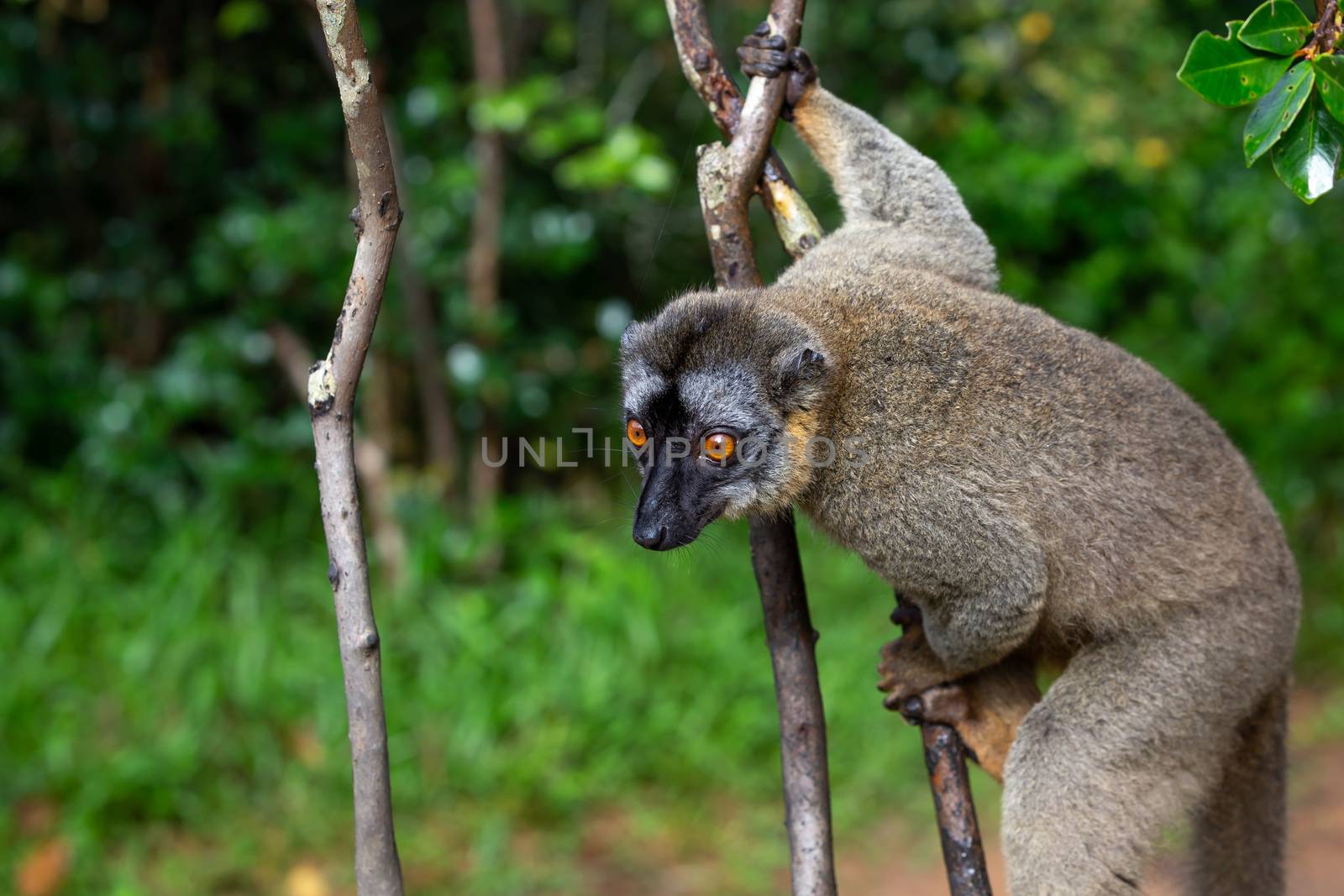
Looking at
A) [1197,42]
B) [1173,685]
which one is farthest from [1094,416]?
[1197,42]

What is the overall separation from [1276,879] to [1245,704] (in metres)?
0.73

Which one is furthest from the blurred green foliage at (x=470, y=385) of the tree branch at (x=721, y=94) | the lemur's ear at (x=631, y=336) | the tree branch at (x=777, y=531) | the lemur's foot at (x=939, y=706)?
the lemur's foot at (x=939, y=706)

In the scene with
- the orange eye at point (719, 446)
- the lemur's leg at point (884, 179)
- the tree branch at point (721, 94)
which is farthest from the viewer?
the lemur's leg at point (884, 179)

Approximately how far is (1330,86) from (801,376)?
160 cm

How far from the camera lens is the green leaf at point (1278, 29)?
254cm

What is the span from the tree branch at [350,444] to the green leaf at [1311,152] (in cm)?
188

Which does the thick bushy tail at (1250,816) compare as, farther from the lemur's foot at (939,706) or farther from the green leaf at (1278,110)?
the green leaf at (1278,110)

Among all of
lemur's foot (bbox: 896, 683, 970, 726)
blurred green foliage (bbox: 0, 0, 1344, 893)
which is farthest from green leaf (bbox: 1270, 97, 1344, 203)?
blurred green foliage (bbox: 0, 0, 1344, 893)

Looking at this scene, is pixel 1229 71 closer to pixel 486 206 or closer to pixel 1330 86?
pixel 1330 86

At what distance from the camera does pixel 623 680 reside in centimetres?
736

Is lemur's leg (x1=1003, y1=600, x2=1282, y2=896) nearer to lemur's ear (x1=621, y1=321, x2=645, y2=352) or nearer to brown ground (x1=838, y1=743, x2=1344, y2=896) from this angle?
lemur's ear (x1=621, y1=321, x2=645, y2=352)

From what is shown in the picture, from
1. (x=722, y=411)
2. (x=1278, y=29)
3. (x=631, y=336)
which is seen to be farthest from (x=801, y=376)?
(x=1278, y=29)

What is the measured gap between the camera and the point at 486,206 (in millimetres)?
7980

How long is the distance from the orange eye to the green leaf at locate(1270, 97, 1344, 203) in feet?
5.48
